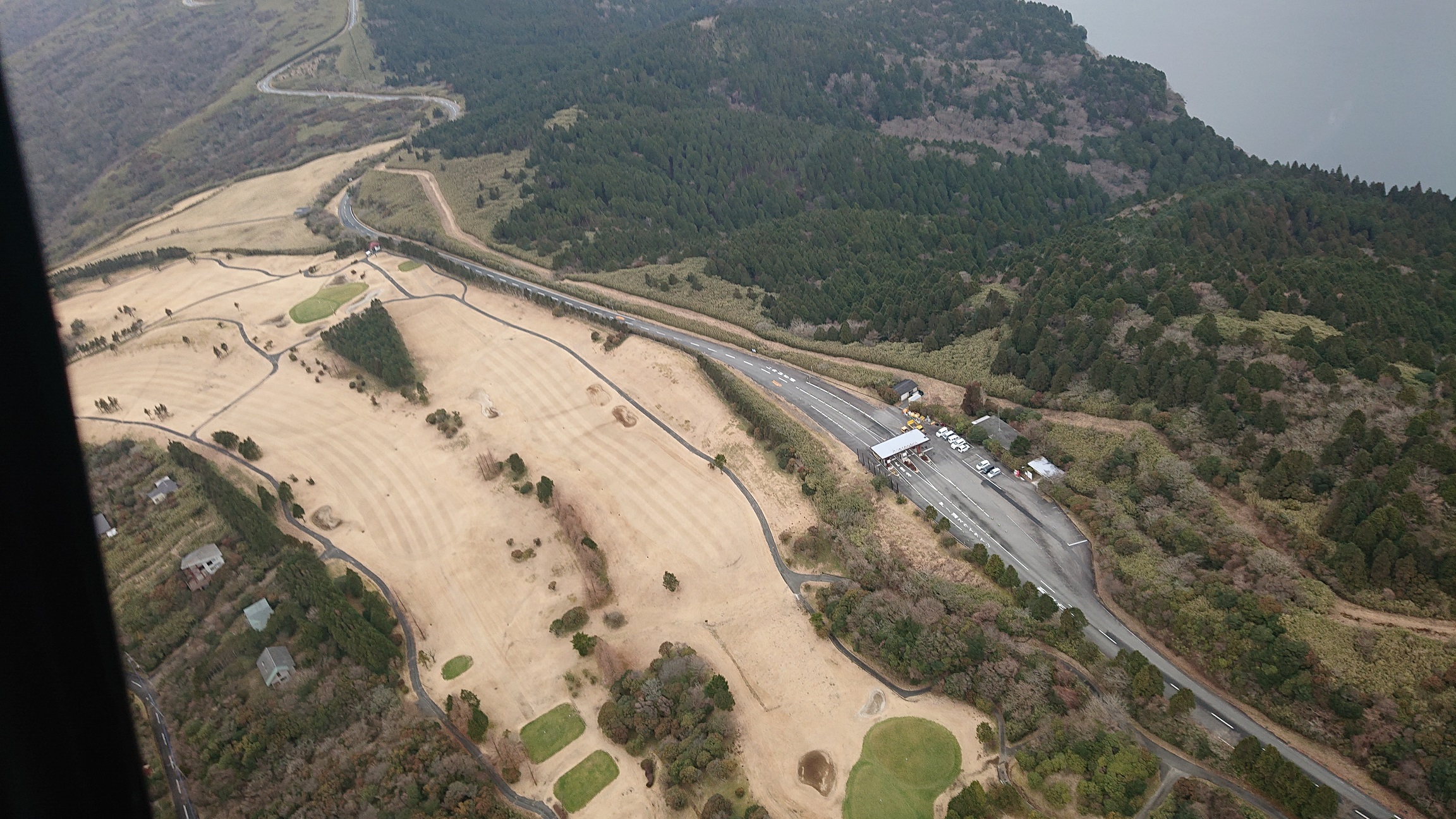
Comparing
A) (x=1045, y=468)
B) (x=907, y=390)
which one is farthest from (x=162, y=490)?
(x=1045, y=468)

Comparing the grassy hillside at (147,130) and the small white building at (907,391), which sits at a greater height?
the small white building at (907,391)

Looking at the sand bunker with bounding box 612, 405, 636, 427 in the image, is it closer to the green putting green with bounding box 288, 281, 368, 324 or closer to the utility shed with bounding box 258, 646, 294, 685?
the utility shed with bounding box 258, 646, 294, 685

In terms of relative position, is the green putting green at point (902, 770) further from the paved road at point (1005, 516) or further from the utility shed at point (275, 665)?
the utility shed at point (275, 665)

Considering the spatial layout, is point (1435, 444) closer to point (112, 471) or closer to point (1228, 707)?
point (1228, 707)

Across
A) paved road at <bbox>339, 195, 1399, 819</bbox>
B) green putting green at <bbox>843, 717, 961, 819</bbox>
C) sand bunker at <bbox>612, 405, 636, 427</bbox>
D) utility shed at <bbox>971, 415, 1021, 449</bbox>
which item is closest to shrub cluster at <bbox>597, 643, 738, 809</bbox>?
green putting green at <bbox>843, 717, 961, 819</bbox>

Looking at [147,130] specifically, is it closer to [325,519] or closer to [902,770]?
[325,519]

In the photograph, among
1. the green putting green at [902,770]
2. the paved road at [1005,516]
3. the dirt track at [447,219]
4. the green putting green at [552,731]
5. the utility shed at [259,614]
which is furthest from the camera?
the dirt track at [447,219]

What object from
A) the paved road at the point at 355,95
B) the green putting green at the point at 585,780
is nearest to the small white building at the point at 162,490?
the green putting green at the point at 585,780
